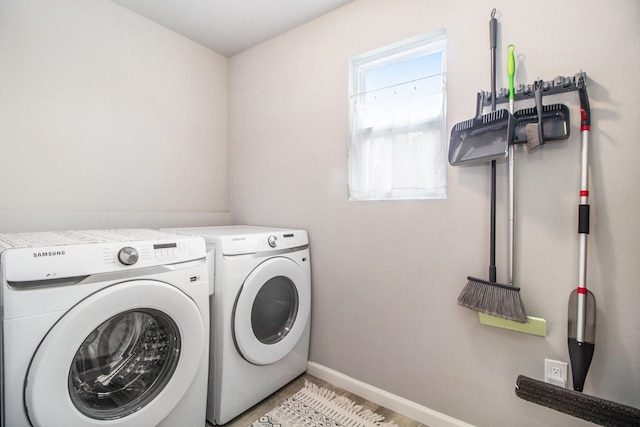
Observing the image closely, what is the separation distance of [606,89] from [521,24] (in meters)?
0.45

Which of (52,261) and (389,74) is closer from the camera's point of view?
(52,261)

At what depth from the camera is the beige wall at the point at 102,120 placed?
161 cm

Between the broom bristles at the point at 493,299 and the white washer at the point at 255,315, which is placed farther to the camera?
the white washer at the point at 255,315

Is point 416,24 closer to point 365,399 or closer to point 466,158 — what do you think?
point 466,158

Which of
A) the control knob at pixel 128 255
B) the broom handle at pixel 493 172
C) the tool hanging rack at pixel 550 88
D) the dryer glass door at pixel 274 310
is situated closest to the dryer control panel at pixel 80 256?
the control knob at pixel 128 255

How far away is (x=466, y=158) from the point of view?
1.43m

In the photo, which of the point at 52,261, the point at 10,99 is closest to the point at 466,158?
the point at 52,261

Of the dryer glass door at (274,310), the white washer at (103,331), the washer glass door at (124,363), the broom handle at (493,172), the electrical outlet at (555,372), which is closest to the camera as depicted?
the white washer at (103,331)

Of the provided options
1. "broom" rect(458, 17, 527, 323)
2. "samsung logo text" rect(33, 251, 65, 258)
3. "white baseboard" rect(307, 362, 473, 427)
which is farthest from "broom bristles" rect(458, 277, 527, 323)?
"samsung logo text" rect(33, 251, 65, 258)

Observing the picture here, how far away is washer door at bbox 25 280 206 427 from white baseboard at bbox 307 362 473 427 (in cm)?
94

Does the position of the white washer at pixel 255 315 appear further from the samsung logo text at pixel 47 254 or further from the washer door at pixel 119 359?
the samsung logo text at pixel 47 254

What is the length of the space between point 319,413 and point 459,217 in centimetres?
128

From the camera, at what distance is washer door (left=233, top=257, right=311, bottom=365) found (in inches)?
62.5

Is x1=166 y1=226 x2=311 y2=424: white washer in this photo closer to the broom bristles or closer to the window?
the window
